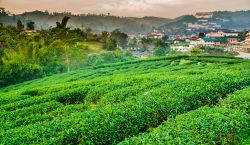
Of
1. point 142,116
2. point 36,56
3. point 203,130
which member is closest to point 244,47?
point 36,56

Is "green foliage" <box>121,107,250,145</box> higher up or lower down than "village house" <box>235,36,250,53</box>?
higher up

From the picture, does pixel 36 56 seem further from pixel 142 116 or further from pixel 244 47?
pixel 244 47

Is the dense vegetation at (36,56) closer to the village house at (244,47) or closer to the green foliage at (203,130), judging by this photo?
the green foliage at (203,130)

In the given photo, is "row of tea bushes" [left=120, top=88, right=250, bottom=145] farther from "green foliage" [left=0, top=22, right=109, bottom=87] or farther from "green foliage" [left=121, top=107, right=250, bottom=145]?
"green foliage" [left=0, top=22, right=109, bottom=87]

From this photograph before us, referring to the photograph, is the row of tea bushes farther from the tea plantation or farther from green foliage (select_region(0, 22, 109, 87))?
green foliage (select_region(0, 22, 109, 87))

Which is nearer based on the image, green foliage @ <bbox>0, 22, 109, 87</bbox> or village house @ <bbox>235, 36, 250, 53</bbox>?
green foliage @ <bbox>0, 22, 109, 87</bbox>

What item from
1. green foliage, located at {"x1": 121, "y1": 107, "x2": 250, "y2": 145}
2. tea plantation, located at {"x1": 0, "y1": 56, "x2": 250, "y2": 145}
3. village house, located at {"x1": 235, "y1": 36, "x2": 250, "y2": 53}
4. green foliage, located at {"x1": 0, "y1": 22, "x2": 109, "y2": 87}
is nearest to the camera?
green foliage, located at {"x1": 121, "y1": 107, "x2": 250, "y2": 145}

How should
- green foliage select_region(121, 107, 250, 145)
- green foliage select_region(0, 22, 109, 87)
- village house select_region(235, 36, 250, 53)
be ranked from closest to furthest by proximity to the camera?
green foliage select_region(121, 107, 250, 145) < green foliage select_region(0, 22, 109, 87) < village house select_region(235, 36, 250, 53)

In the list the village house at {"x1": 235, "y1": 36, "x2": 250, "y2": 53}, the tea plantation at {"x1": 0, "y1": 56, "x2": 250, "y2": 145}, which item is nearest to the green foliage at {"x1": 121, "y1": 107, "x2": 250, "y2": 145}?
the tea plantation at {"x1": 0, "y1": 56, "x2": 250, "y2": 145}

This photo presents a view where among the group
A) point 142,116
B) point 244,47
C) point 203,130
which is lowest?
point 244,47

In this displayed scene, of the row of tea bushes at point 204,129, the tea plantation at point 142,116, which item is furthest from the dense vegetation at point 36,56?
the row of tea bushes at point 204,129

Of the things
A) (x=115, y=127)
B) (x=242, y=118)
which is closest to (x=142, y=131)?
(x=115, y=127)

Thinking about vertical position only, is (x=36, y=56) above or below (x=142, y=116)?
below

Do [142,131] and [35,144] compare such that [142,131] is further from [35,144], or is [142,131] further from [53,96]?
[53,96]
